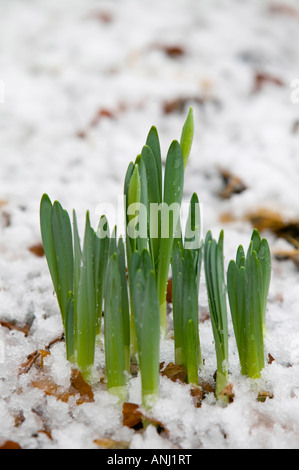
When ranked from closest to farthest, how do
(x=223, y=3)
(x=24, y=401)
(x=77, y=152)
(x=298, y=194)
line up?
1. (x=24, y=401)
2. (x=298, y=194)
3. (x=77, y=152)
4. (x=223, y=3)

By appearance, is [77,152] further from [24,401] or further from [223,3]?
[223,3]

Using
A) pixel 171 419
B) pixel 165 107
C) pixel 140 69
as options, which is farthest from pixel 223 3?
pixel 171 419

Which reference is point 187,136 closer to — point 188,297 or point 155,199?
point 155,199

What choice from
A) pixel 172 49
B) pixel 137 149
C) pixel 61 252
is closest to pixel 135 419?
pixel 61 252

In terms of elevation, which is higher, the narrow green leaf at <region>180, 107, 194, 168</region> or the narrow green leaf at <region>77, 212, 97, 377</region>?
the narrow green leaf at <region>180, 107, 194, 168</region>

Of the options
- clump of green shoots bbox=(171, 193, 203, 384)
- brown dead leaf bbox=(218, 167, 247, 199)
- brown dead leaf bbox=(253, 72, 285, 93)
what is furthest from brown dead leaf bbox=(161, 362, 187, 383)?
brown dead leaf bbox=(253, 72, 285, 93)

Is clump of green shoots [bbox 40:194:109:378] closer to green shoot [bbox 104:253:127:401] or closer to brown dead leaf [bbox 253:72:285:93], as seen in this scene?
green shoot [bbox 104:253:127:401]
